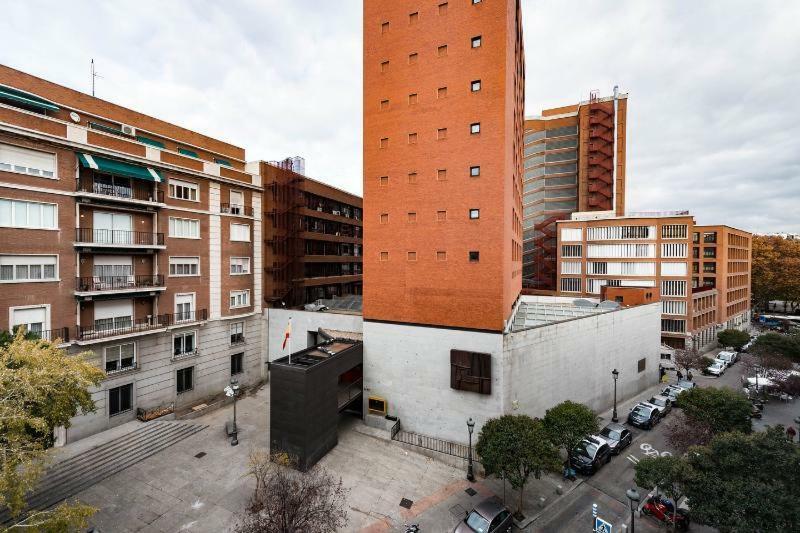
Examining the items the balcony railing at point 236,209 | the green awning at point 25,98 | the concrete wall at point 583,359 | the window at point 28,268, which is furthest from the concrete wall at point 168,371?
the concrete wall at point 583,359

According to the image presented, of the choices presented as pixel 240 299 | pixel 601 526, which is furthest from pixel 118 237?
pixel 601 526

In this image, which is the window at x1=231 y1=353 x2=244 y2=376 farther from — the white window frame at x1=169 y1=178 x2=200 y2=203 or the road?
the road

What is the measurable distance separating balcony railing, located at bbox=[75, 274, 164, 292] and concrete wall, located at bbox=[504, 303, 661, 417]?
87.4 ft

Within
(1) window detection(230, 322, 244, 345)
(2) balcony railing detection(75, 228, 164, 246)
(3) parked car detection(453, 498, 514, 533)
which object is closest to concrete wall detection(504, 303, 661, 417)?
(3) parked car detection(453, 498, 514, 533)

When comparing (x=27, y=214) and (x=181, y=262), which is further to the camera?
(x=181, y=262)

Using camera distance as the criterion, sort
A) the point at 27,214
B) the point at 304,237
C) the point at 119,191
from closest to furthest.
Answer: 1. the point at 27,214
2. the point at 119,191
3. the point at 304,237

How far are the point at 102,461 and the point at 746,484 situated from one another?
32.2 m

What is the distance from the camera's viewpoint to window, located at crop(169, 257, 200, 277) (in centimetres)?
2761

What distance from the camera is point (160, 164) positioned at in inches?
1032

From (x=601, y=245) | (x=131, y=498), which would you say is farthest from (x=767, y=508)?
(x=601, y=245)

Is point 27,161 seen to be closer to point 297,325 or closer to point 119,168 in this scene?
point 119,168

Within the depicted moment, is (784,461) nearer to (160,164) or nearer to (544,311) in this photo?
(544,311)

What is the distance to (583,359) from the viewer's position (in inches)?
1108

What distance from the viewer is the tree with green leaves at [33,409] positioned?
1005cm
